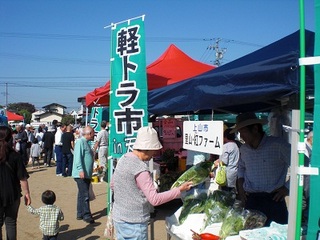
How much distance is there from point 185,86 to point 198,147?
2.04ft

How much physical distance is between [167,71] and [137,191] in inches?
196

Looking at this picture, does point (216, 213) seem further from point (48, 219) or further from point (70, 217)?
point (70, 217)

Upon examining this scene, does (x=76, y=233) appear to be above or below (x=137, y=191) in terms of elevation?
below

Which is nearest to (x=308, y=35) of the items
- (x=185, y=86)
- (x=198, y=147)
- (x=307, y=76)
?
(x=307, y=76)

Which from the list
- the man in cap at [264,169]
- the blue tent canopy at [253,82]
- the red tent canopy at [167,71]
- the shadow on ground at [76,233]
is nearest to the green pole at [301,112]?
the blue tent canopy at [253,82]

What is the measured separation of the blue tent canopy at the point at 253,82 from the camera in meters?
2.16

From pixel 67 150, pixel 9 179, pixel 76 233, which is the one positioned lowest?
pixel 76 233

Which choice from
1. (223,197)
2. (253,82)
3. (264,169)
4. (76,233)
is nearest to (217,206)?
(223,197)

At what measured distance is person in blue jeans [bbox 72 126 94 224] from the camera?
588cm

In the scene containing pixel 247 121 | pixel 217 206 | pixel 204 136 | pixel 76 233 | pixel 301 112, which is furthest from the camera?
pixel 76 233

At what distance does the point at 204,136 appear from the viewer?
3.04 metres

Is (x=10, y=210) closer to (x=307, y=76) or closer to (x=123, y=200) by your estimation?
(x=123, y=200)

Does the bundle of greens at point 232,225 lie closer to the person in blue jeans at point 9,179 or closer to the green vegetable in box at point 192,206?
the green vegetable in box at point 192,206

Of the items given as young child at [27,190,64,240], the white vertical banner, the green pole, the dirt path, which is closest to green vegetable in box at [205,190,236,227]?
the white vertical banner
